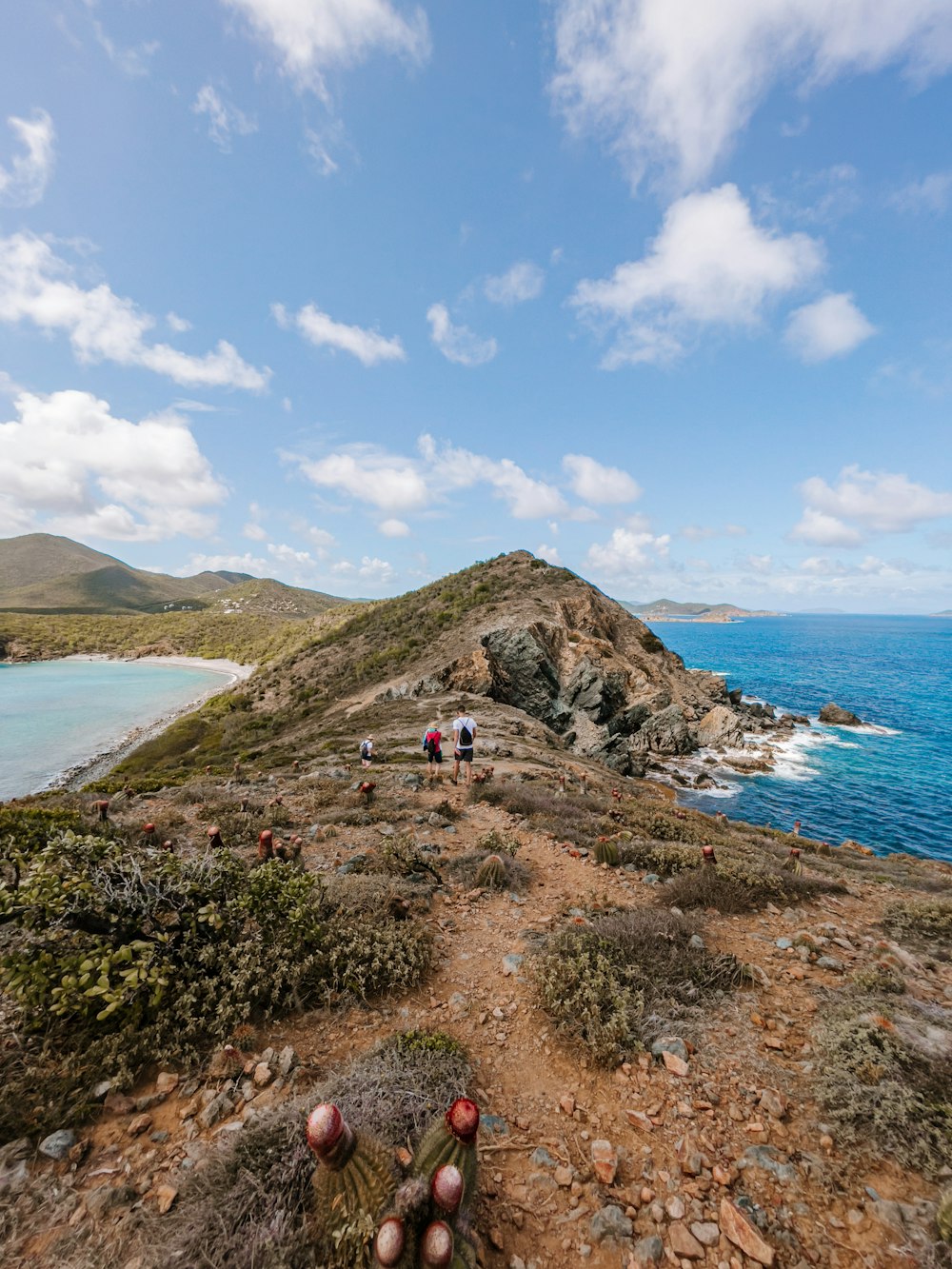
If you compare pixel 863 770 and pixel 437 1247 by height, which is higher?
pixel 437 1247

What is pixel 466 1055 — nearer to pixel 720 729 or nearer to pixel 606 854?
pixel 606 854

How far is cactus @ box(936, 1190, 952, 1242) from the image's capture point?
306cm

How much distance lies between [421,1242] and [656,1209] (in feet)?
5.92

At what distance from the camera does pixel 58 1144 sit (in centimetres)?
343

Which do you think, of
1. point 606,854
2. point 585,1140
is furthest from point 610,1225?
point 606,854

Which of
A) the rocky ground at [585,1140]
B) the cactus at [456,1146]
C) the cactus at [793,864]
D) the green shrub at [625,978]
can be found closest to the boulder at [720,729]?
the cactus at [793,864]

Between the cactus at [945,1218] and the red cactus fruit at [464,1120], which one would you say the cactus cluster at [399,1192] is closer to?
the red cactus fruit at [464,1120]

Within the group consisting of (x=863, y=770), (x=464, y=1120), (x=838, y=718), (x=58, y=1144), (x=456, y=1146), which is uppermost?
(x=464, y=1120)

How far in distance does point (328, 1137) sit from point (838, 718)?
191ft

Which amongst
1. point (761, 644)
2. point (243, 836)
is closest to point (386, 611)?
point (243, 836)

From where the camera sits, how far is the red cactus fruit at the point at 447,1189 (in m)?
2.71

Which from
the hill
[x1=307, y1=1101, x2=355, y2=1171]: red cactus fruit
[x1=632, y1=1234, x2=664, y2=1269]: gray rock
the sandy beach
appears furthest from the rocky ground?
the sandy beach

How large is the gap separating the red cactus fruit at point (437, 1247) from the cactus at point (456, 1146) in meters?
0.38

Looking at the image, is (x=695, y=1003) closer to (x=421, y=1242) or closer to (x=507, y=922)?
(x=507, y=922)
